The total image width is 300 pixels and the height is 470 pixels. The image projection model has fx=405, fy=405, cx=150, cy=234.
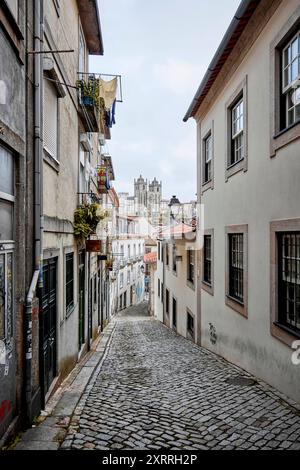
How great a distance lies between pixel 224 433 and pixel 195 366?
443cm

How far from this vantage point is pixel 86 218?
10453 millimetres

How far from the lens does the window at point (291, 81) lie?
667cm

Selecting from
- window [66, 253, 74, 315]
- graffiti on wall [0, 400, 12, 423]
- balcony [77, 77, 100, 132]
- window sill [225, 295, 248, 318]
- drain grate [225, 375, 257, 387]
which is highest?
balcony [77, 77, 100, 132]

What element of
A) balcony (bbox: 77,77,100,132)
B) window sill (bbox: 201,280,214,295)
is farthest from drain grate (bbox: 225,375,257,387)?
balcony (bbox: 77,77,100,132)

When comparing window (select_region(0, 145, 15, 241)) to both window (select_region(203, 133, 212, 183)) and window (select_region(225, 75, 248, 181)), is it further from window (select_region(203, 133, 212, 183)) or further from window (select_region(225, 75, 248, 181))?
window (select_region(203, 133, 212, 183))

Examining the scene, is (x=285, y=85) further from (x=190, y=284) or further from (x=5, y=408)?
(x=190, y=284)

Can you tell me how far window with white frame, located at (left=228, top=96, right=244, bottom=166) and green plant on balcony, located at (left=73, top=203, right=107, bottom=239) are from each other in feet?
12.0

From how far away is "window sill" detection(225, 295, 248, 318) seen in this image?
8984mm

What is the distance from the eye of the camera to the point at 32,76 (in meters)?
5.71

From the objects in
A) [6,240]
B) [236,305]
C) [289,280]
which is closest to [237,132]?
[236,305]

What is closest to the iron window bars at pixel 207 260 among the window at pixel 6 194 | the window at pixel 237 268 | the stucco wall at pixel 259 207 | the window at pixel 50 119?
the stucco wall at pixel 259 207

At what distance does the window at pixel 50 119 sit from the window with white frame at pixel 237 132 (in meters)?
4.23

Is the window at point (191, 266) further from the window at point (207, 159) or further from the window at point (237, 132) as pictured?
the window at point (237, 132)

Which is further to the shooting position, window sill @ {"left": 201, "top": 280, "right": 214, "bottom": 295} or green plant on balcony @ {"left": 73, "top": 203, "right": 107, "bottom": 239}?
window sill @ {"left": 201, "top": 280, "right": 214, "bottom": 295}
